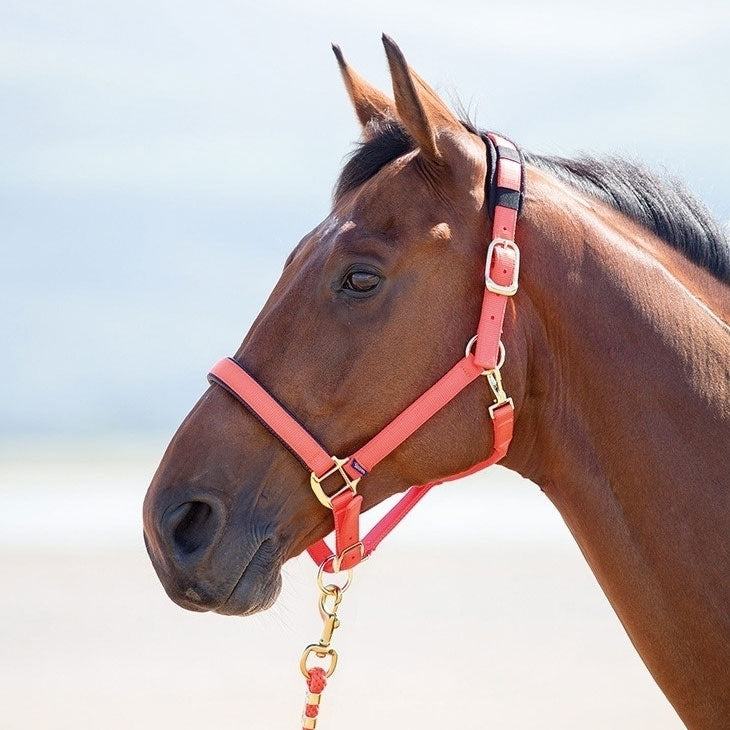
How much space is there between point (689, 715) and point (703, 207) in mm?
1521

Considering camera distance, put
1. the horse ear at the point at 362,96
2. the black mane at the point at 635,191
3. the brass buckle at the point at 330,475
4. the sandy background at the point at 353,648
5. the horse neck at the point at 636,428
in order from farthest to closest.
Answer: the sandy background at the point at 353,648 → the horse ear at the point at 362,96 → the black mane at the point at 635,191 → the brass buckle at the point at 330,475 → the horse neck at the point at 636,428

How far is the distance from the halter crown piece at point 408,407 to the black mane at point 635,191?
37cm

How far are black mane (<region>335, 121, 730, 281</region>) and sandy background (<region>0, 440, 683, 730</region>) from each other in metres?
1.42

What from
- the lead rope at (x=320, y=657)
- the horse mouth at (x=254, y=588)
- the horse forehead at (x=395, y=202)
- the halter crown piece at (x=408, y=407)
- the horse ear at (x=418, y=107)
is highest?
the horse ear at (x=418, y=107)

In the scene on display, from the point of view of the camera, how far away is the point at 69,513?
19641mm

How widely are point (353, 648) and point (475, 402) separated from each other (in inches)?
319

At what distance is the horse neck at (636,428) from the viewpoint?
2.72m

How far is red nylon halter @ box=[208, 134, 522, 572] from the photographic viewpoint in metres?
2.80

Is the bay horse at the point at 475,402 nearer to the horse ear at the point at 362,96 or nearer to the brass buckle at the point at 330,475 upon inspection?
the brass buckle at the point at 330,475

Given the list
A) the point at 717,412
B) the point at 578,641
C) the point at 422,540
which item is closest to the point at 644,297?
the point at 717,412

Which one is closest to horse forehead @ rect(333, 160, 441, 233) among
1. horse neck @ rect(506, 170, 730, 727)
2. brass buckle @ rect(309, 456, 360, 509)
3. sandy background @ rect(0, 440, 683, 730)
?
horse neck @ rect(506, 170, 730, 727)

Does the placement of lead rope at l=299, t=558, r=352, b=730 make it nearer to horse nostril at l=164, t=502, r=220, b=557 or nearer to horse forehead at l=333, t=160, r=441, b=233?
horse nostril at l=164, t=502, r=220, b=557

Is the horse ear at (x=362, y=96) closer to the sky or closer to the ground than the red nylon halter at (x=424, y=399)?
closer to the sky

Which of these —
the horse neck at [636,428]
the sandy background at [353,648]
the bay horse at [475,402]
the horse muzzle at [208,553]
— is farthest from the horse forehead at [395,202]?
the sandy background at [353,648]
